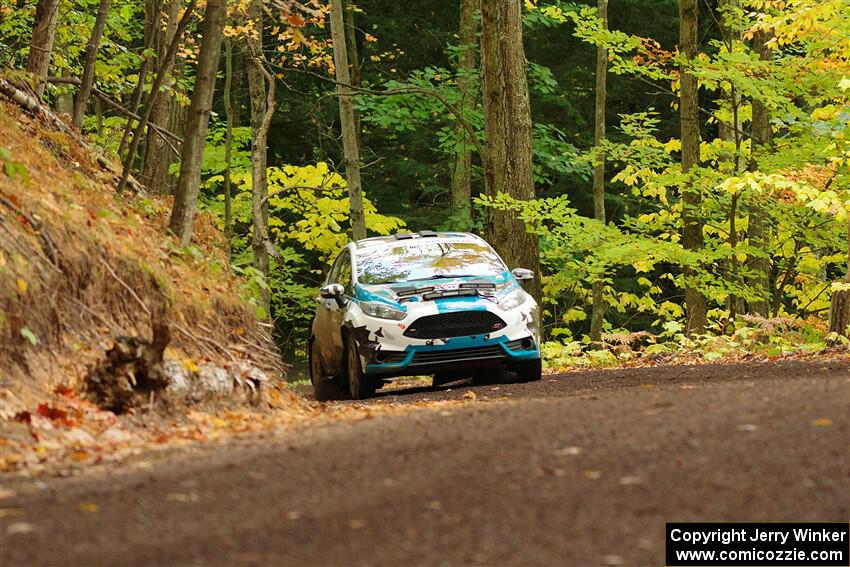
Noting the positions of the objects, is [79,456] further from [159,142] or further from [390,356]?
[159,142]

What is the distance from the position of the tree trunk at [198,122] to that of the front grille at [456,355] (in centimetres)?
287

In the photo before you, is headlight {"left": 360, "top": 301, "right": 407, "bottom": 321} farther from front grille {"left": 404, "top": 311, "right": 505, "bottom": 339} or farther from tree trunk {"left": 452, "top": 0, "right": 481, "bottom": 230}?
tree trunk {"left": 452, "top": 0, "right": 481, "bottom": 230}

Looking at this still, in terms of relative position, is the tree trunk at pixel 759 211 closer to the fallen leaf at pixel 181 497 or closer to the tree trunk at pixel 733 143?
the tree trunk at pixel 733 143

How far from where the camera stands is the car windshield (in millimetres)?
13758

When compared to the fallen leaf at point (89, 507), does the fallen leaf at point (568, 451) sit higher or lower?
lower

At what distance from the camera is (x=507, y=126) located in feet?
65.9

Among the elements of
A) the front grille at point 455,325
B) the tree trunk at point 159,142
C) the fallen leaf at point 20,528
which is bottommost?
the front grille at point 455,325

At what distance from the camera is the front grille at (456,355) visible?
13.2m

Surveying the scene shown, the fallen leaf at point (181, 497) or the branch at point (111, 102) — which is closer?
the fallen leaf at point (181, 497)

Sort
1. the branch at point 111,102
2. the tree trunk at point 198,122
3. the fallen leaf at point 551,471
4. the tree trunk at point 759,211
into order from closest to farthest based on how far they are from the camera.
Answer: the fallen leaf at point 551,471, the tree trunk at point 198,122, the branch at point 111,102, the tree trunk at point 759,211

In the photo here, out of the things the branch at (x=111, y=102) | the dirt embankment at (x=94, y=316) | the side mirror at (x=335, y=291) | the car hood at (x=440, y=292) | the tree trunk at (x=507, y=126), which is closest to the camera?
the dirt embankment at (x=94, y=316)

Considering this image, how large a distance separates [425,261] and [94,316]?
4699mm

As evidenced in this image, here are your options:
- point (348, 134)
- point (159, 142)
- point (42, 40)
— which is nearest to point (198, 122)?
point (42, 40)

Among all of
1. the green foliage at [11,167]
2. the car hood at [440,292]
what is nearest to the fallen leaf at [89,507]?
the green foliage at [11,167]
